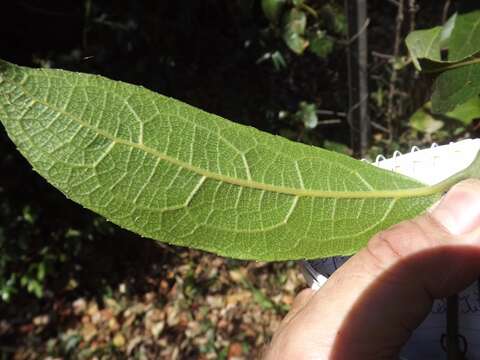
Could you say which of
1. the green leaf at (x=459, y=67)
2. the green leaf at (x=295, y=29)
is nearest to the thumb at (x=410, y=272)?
the green leaf at (x=459, y=67)

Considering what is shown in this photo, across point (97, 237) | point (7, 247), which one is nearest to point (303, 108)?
point (97, 237)

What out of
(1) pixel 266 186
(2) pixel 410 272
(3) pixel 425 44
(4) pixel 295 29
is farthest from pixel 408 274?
(4) pixel 295 29

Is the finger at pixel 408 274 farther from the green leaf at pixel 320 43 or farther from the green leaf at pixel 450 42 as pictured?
the green leaf at pixel 320 43

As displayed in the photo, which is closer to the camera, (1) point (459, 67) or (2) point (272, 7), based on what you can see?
(1) point (459, 67)

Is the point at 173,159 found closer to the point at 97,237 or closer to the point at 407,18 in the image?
the point at 407,18

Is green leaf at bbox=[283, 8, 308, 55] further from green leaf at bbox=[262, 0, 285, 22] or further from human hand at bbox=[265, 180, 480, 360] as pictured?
human hand at bbox=[265, 180, 480, 360]

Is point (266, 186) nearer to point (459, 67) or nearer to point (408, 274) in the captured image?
point (408, 274)

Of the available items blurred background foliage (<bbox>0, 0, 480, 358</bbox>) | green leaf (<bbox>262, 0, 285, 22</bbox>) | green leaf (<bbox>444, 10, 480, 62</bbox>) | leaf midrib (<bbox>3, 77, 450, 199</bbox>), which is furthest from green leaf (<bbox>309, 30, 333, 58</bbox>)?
leaf midrib (<bbox>3, 77, 450, 199</bbox>)
